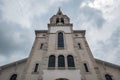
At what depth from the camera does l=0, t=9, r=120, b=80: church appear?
62.4 feet

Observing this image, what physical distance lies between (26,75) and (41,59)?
3367 mm

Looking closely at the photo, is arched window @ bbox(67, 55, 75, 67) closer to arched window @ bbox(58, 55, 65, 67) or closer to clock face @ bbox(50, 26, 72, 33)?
arched window @ bbox(58, 55, 65, 67)

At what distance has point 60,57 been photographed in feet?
71.1

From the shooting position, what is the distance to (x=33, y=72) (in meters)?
19.6

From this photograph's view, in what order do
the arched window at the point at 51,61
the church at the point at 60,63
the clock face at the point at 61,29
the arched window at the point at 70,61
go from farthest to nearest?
the clock face at the point at 61,29, the arched window at the point at 70,61, the arched window at the point at 51,61, the church at the point at 60,63

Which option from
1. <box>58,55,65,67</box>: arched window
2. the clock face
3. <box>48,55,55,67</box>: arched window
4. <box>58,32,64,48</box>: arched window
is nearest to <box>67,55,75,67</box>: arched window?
<box>58,55,65,67</box>: arched window

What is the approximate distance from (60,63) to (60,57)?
1.24 m

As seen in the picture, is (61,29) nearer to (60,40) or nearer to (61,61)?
(60,40)

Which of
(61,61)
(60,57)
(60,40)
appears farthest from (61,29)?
(61,61)

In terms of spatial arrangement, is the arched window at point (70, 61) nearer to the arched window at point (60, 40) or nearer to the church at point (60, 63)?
the church at point (60, 63)

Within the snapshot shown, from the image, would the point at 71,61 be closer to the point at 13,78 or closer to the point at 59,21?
the point at 13,78

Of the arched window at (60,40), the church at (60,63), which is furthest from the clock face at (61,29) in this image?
the arched window at (60,40)

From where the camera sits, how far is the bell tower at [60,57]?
18.9m

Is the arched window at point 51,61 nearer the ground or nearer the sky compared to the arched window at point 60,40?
nearer the ground
